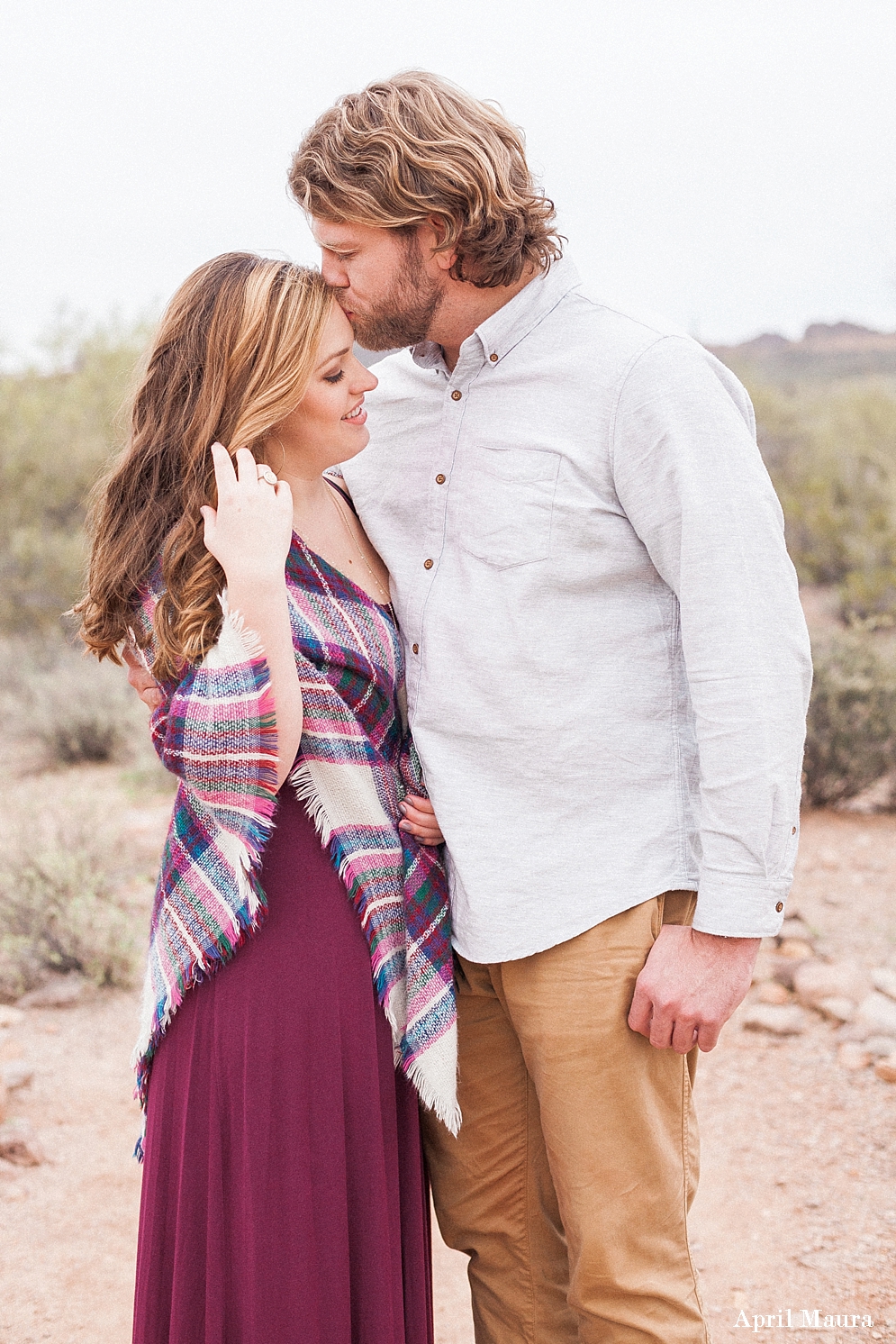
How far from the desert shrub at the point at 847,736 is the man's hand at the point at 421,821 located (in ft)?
14.0

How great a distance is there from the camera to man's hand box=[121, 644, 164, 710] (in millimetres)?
2045

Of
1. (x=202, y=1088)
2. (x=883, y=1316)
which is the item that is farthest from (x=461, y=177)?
(x=883, y=1316)

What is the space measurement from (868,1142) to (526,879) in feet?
7.35

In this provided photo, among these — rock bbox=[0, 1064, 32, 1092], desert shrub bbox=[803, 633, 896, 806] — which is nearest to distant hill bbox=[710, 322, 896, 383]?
desert shrub bbox=[803, 633, 896, 806]

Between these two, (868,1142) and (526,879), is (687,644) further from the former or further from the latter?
(868,1142)

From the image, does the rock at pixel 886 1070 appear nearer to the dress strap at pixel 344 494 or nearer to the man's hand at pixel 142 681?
the dress strap at pixel 344 494

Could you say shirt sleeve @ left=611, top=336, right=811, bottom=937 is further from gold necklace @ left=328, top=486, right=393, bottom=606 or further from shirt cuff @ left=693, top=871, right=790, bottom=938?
gold necklace @ left=328, top=486, right=393, bottom=606

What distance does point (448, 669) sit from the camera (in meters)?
1.93

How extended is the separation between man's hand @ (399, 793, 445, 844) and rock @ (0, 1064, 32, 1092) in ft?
8.12

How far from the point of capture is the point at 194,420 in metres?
1.92

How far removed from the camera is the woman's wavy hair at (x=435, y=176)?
191 centimetres

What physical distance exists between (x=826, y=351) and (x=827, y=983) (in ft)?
91.8

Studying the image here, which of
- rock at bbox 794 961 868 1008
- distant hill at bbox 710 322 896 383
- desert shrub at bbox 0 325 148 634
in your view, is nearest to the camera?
rock at bbox 794 961 868 1008

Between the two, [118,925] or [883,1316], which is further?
[118,925]
